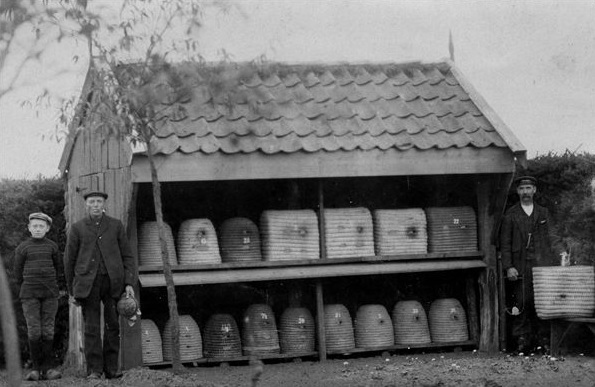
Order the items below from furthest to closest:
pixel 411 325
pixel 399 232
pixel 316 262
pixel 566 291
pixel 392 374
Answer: pixel 411 325 → pixel 399 232 → pixel 316 262 → pixel 566 291 → pixel 392 374

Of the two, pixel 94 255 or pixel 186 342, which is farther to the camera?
pixel 186 342

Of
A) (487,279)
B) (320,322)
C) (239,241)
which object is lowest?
(320,322)

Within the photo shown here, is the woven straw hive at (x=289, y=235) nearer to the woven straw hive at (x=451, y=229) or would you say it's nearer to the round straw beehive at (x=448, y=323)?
the woven straw hive at (x=451, y=229)

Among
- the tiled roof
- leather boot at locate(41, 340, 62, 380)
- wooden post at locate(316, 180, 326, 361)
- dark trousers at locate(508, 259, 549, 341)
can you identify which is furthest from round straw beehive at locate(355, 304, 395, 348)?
leather boot at locate(41, 340, 62, 380)

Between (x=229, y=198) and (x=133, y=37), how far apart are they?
3.50 m

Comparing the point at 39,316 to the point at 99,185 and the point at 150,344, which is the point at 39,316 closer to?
the point at 150,344

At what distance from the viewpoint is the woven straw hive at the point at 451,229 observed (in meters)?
13.5

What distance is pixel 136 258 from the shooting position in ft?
40.3

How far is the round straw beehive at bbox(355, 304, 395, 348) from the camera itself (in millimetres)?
13477

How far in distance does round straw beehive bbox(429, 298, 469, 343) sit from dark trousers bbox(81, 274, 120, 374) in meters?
4.22

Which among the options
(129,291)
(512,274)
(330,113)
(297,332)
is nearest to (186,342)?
(129,291)

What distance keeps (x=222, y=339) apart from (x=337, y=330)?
1.43m

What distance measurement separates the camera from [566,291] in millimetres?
12367

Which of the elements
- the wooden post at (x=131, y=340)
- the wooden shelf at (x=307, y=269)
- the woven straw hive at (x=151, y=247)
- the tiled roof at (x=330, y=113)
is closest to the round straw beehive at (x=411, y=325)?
the wooden shelf at (x=307, y=269)
